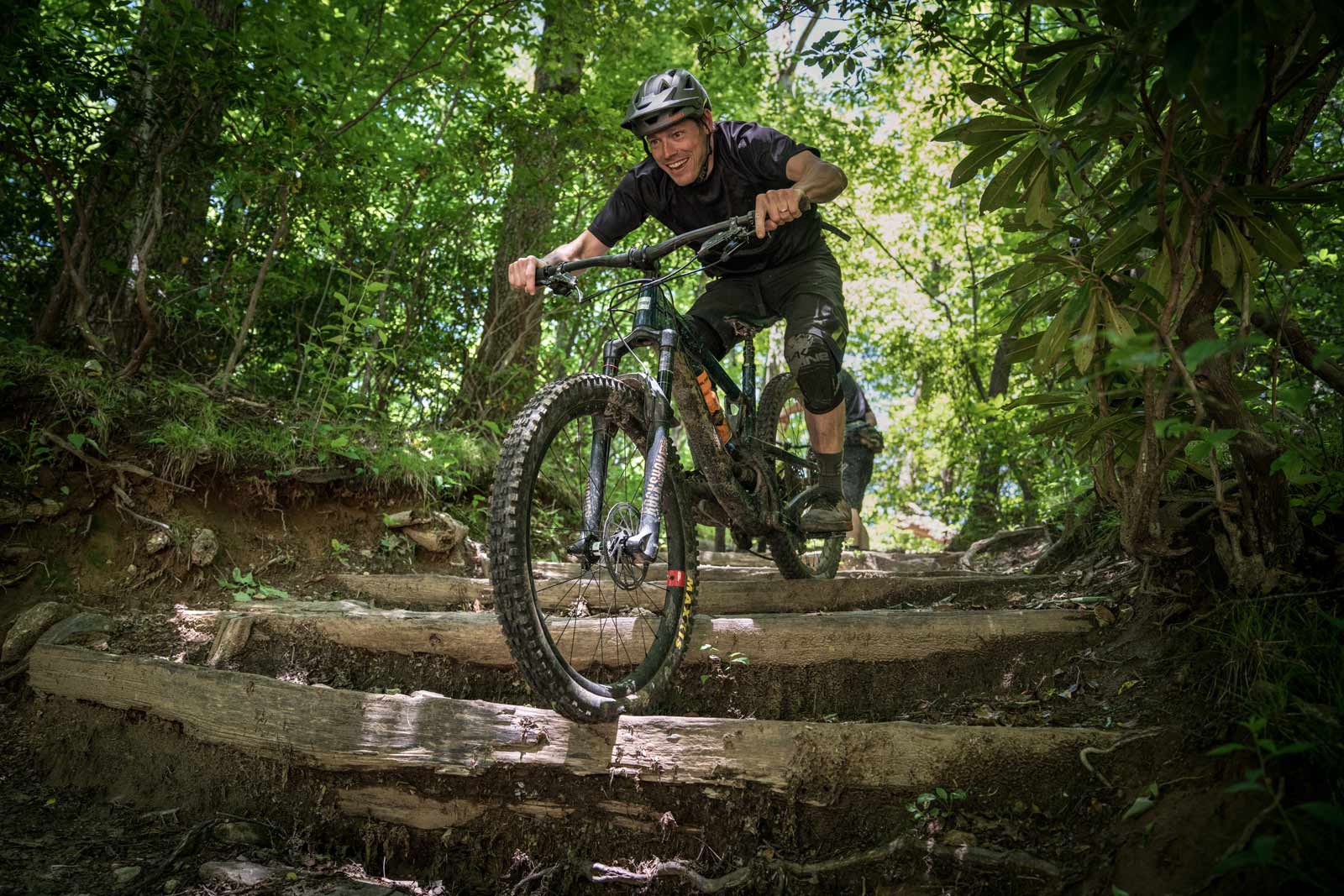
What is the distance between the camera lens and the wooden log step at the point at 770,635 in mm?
2623

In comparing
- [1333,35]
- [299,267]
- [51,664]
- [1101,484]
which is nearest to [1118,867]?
[1101,484]

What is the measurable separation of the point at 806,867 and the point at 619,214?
8.12 ft

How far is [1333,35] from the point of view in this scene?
5.06 ft

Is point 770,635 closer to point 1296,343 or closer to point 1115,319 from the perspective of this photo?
point 1115,319

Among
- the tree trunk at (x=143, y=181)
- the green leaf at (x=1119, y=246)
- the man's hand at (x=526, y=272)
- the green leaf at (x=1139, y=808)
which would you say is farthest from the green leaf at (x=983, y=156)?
the tree trunk at (x=143, y=181)

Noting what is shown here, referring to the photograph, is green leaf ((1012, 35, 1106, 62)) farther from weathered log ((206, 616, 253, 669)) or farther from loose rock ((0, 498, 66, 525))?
loose rock ((0, 498, 66, 525))

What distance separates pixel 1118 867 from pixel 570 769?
4.19 feet

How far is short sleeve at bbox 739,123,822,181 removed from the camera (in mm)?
3068

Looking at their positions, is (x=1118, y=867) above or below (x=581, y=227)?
below

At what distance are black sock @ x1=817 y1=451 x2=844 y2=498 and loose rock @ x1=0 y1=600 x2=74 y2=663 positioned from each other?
322 cm

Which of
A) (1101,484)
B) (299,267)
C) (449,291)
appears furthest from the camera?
(449,291)

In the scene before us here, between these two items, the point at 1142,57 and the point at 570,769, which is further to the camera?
the point at 570,769

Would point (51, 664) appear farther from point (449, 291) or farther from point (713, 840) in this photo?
point (449, 291)

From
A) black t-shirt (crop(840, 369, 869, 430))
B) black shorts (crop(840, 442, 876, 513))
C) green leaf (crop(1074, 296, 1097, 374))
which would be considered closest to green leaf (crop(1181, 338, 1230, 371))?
green leaf (crop(1074, 296, 1097, 374))
